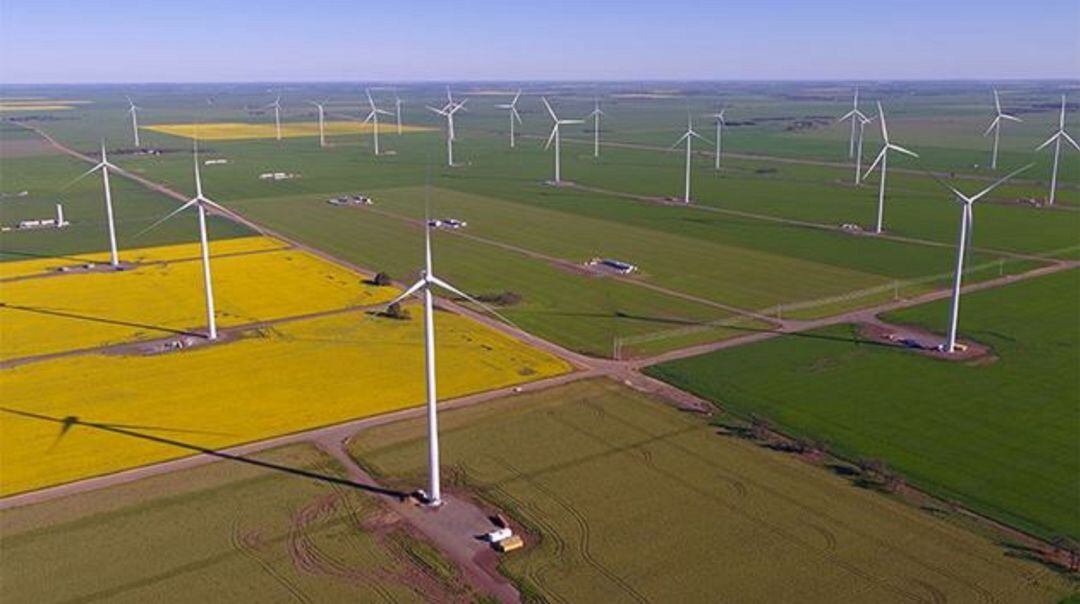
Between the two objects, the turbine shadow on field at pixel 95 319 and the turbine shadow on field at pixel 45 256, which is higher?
the turbine shadow on field at pixel 45 256

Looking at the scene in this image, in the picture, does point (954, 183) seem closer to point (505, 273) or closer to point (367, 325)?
point (505, 273)

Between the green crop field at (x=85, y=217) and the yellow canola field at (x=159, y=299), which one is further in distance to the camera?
the green crop field at (x=85, y=217)

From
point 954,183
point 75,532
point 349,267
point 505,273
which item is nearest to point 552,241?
point 505,273

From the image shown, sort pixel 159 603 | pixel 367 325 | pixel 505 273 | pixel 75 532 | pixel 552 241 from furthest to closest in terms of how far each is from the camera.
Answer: pixel 552 241 → pixel 505 273 → pixel 367 325 → pixel 75 532 → pixel 159 603

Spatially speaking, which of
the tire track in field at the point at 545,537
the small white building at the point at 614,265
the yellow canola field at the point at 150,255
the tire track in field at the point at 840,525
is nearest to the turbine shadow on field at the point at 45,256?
the yellow canola field at the point at 150,255

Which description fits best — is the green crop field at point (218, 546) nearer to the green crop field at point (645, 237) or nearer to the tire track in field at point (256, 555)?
the tire track in field at point (256, 555)

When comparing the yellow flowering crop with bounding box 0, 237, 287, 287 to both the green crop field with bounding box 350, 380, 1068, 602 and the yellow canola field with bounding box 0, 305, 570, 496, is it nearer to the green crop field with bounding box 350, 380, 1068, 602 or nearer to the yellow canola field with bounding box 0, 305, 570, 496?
the yellow canola field with bounding box 0, 305, 570, 496
